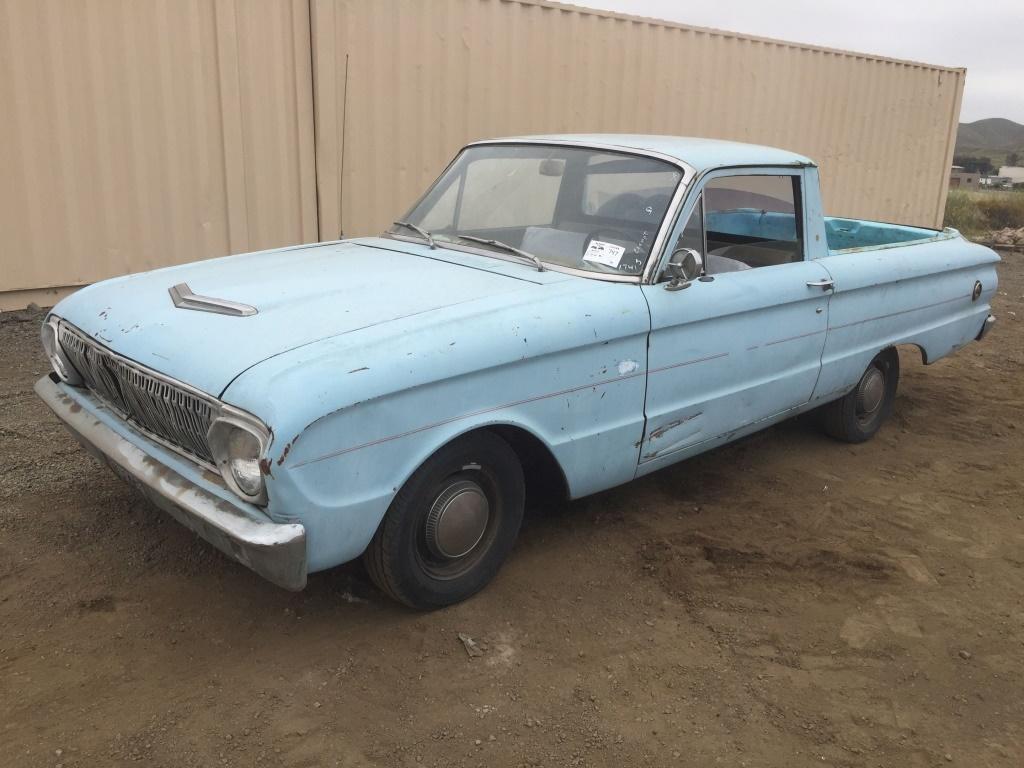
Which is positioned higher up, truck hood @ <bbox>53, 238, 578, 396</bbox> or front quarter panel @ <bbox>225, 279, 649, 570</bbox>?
truck hood @ <bbox>53, 238, 578, 396</bbox>

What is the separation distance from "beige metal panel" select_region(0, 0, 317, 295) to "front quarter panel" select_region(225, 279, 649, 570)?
454 centimetres

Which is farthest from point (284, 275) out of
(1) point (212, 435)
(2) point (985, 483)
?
(2) point (985, 483)

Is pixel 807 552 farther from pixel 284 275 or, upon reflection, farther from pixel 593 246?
pixel 284 275

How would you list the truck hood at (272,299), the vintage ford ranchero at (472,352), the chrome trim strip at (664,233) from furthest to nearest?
the chrome trim strip at (664,233)
the truck hood at (272,299)
the vintage ford ranchero at (472,352)

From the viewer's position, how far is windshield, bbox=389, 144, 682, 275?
3.57m

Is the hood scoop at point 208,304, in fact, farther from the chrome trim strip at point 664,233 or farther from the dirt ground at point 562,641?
the chrome trim strip at point 664,233

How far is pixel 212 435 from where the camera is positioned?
8.27 feet

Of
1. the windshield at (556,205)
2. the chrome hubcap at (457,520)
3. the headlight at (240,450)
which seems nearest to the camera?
the headlight at (240,450)

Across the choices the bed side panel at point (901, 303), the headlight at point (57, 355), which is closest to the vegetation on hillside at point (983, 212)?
the bed side panel at point (901, 303)

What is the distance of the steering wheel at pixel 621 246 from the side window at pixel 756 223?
503 mm

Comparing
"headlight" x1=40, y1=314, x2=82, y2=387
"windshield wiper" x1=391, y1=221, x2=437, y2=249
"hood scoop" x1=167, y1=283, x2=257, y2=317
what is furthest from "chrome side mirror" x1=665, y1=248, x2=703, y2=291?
"headlight" x1=40, y1=314, x2=82, y2=387

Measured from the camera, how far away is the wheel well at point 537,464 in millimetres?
3139

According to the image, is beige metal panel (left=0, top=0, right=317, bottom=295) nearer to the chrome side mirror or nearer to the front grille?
the front grille

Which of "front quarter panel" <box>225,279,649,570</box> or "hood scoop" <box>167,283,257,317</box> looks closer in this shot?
"front quarter panel" <box>225,279,649,570</box>
